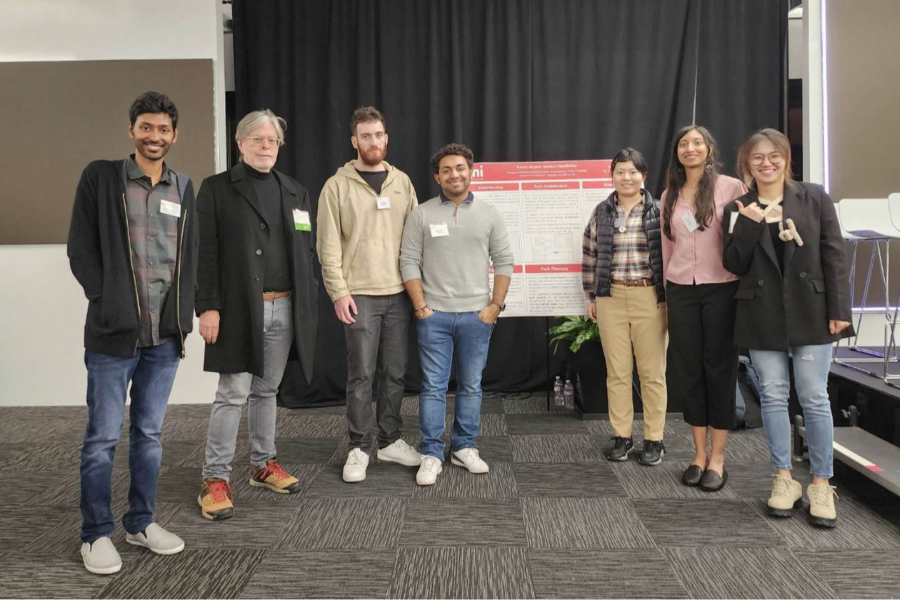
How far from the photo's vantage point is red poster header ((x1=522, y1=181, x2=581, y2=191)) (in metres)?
4.03

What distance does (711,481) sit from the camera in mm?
2682

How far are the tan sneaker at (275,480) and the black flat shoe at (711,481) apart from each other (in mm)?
1749

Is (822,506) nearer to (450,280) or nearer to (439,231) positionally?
(450,280)

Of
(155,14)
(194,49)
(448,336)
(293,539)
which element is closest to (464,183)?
(448,336)

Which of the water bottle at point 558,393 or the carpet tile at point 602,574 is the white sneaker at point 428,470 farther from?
the water bottle at point 558,393

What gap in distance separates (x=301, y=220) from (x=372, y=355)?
70cm

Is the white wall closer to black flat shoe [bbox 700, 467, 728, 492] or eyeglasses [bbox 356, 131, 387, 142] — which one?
eyeglasses [bbox 356, 131, 387, 142]

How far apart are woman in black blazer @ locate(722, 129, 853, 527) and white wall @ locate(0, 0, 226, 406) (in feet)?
11.8

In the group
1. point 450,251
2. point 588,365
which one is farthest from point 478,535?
point 588,365

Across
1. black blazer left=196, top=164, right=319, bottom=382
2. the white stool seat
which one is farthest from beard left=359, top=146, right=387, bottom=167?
the white stool seat

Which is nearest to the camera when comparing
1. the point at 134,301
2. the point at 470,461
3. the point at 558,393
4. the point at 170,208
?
the point at 134,301

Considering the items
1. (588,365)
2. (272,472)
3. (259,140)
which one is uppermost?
(259,140)

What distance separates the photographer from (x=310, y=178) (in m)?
4.61

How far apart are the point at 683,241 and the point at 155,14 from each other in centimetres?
399
